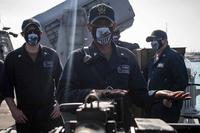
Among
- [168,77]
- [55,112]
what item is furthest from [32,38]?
[168,77]

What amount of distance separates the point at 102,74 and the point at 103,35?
31cm

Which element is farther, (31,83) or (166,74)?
(166,74)

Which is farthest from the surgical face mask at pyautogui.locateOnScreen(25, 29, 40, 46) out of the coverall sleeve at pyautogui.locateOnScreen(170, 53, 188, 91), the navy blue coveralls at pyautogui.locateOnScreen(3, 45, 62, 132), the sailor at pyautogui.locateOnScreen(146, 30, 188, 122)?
the coverall sleeve at pyautogui.locateOnScreen(170, 53, 188, 91)

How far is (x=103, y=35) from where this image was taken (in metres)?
3.63

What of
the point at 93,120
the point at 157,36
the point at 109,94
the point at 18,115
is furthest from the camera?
the point at 157,36

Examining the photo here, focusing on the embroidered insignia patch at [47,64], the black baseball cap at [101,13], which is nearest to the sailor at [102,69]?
the black baseball cap at [101,13]

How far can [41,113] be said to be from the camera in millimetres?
5473

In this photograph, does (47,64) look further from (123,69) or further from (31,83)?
(123,69)

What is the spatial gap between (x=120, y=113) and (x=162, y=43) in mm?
4310

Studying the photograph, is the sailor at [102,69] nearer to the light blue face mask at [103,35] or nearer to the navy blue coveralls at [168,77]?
the light blue face mask at [103,35]

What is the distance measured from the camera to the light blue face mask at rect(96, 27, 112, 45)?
3.63 m

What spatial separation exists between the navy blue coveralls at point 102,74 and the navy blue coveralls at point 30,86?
190 cm

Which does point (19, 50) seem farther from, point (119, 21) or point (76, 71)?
point (119, 21)

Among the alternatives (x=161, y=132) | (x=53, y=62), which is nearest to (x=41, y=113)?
(x=53, y=62)
